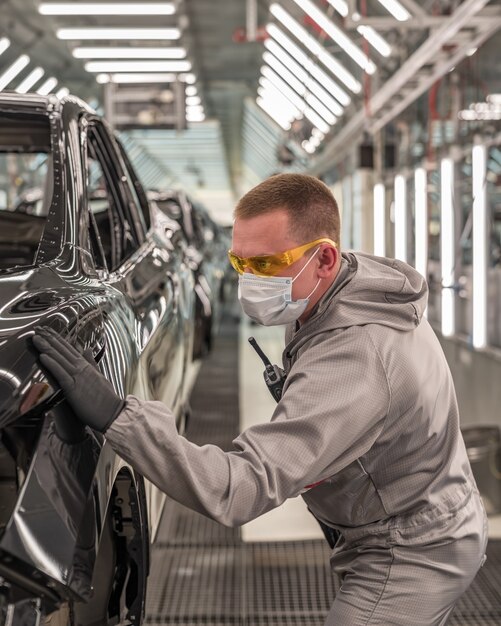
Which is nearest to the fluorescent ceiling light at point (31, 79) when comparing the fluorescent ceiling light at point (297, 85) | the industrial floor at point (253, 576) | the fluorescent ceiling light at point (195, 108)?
the fluorescent ceiling light at point (195, 108)

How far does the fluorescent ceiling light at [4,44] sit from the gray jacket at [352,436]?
14.3 meters

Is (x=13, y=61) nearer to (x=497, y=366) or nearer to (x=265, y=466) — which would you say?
(x=497, y=366)

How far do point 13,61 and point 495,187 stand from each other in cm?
1152

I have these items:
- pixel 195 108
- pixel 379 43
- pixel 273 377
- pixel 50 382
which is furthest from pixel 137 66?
pixel 50 382

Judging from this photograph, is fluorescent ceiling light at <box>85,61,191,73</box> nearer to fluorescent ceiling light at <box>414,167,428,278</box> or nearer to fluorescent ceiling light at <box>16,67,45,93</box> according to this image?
fluorescent ceiling light at <box>414,167,428,278</box>

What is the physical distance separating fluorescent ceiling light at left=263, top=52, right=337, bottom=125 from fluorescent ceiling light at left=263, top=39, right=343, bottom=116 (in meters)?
0.19

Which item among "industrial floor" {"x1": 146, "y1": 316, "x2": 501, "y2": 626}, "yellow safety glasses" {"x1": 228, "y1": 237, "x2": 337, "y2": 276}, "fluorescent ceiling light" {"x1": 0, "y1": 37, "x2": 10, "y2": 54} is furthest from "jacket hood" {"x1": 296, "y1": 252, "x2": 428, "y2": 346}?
"fluorescent ceiling light" {"x1": 0, "y1": 37, "x2": 10, "y2": 54}

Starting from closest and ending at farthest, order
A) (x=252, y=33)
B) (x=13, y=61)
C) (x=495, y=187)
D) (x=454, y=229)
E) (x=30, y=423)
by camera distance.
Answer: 1. (x=30, y=423)
2. (x=495, y=187)
3. (x=454, y=229)
4. (x=252, y=33)
5. (x=13, y=61)

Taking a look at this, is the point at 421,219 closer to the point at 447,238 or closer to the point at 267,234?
the point at 447,238

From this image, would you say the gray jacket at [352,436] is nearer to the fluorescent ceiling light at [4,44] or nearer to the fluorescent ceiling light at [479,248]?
the fluorescent ceiling light at [479,248]

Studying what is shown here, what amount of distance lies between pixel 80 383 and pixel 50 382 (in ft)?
0.19

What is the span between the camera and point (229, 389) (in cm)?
921

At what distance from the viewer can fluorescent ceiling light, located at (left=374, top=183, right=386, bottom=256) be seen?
48.9 feet

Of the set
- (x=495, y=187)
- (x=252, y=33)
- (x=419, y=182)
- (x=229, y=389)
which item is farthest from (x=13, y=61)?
(x=495, y=187)
